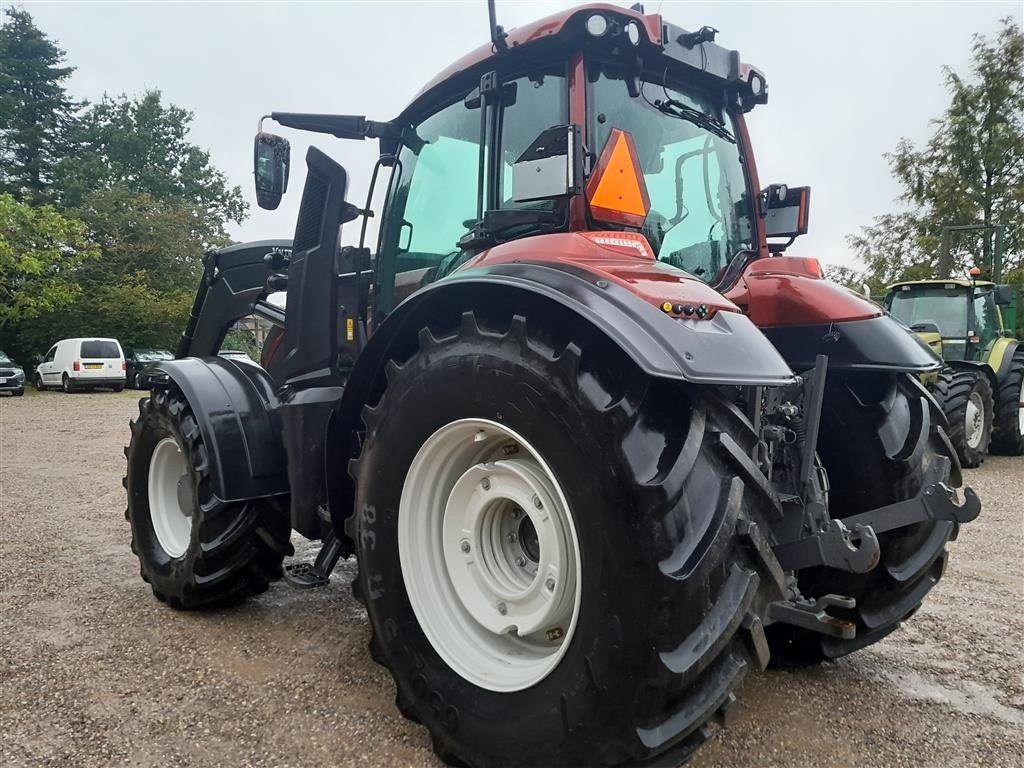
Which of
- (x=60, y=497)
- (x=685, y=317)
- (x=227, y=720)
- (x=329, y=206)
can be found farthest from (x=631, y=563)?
(x=60, y=497)

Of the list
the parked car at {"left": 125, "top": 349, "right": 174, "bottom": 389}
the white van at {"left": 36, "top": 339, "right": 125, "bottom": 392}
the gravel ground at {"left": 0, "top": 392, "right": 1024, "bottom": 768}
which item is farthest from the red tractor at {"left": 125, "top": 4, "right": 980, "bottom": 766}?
the parked car at {"left": 125, "top": 349, "right": 174, "bottom": 389}

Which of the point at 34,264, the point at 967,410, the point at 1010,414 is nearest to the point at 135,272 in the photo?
the point at 34,264

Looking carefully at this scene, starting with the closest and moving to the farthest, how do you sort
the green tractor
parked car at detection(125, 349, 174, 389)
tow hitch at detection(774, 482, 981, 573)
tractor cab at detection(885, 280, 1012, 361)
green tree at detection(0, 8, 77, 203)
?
tow hitch at detection(774, 482, 981, 573) → the green tractor → tractor cab at detection(885, 280, 1012, 361) → parked car at detection(125, 349, 174, 389) → green tree at detection(0, 8, 77, 203)

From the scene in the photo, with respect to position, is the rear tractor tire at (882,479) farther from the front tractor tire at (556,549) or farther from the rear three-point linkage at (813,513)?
the front tractor tire at (556,549)

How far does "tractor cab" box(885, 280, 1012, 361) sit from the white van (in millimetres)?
21260

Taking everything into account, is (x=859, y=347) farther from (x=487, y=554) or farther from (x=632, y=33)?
(x=487, y=554)

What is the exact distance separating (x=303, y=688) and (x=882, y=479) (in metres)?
2.33

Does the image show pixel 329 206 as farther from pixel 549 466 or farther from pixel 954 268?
pixel 954 268

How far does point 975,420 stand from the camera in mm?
9562

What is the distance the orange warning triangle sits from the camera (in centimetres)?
227

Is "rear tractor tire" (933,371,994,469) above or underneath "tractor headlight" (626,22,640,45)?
underneath

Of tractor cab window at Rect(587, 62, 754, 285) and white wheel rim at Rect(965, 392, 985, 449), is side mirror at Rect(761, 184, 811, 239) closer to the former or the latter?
tractor cab window at Rect(587, 62, 754, 285)

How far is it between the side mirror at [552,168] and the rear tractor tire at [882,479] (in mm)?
1324

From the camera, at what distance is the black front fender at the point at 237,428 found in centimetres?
342
